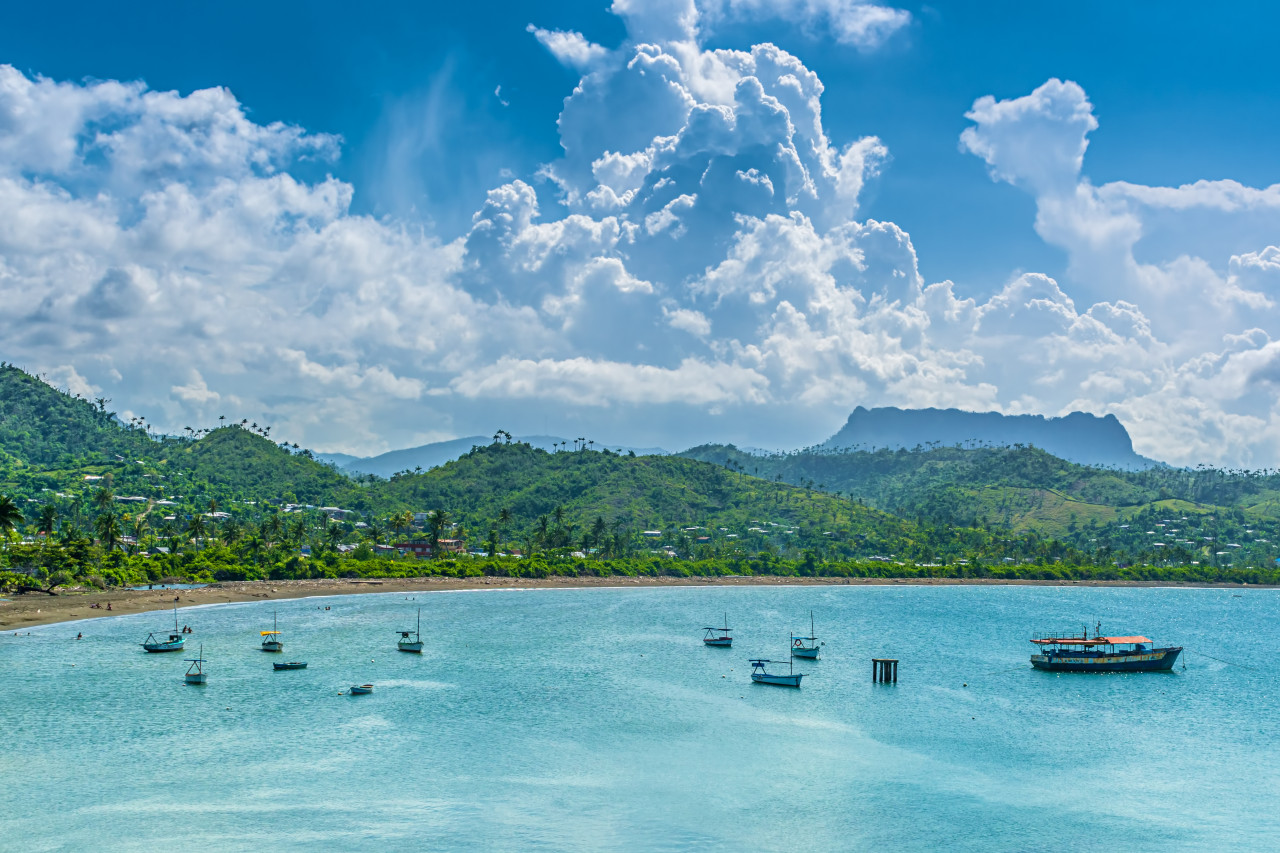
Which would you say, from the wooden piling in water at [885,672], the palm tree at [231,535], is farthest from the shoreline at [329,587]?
the wooden piling in water at [885,672]

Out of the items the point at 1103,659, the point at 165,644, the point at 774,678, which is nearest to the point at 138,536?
the point at 165,644

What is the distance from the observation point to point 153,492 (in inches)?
7500

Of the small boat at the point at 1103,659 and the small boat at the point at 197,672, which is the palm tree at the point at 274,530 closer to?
the small boat at the point at 197,672

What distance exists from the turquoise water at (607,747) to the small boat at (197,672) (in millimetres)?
1458

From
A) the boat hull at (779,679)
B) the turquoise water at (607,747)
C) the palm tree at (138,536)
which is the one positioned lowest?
the turquoise water at (607,747)

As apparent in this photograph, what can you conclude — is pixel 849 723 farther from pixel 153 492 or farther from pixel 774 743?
pixel 153 492

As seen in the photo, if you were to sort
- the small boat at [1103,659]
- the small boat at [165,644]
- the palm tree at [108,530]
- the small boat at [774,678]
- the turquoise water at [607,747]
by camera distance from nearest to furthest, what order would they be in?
the turquoise water at [607,747], the small boat at [774,678], the small boat at [165,644], the small boat at [1103,659], the palm tree at [108,530]

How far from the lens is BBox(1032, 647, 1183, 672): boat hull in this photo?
7712 cm

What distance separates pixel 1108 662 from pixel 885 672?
21.5 m

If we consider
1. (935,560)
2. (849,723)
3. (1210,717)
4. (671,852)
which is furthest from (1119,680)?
(935,560)

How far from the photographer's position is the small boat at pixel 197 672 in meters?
64.1

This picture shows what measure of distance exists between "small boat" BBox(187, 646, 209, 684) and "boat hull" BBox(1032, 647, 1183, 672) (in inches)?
2634

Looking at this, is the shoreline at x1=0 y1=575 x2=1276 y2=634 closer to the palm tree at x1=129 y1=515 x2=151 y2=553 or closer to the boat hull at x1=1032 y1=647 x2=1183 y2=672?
the palm tree at x1=129 y1=515 x2=151 y2=553

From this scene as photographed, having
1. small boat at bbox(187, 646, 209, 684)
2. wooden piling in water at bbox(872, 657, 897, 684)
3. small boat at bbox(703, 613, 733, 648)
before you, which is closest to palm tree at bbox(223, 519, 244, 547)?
small boat at bbox(187, 646, 209, 684)
